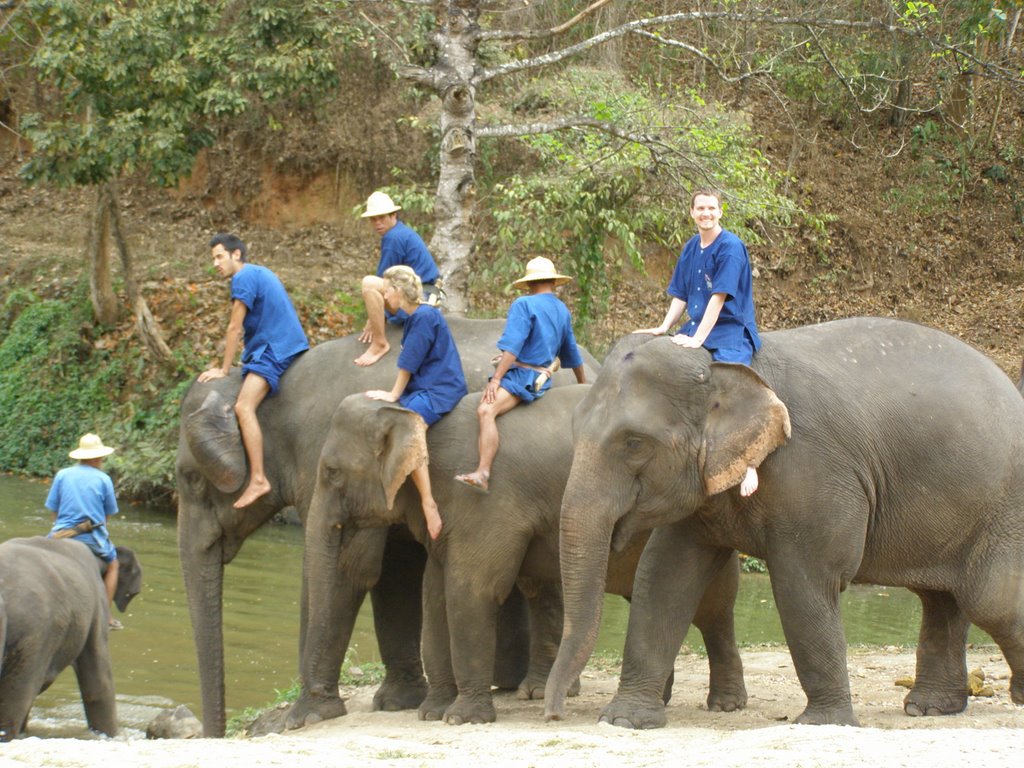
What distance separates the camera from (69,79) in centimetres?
1998

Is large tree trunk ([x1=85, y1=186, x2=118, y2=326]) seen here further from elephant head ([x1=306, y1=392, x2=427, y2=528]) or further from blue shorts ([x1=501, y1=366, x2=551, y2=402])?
blue shorts ([x1=501, y1=366, x2=551, y2=402])

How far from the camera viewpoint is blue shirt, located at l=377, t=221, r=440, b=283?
10.4m

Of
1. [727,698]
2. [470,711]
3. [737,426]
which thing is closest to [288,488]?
[470,711]

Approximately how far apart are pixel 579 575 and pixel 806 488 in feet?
3.97

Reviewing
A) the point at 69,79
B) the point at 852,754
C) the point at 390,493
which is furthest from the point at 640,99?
the point at 852,754

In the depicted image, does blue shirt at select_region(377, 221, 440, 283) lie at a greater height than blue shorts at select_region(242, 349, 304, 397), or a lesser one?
greater

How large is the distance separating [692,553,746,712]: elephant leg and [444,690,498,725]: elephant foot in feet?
4.42

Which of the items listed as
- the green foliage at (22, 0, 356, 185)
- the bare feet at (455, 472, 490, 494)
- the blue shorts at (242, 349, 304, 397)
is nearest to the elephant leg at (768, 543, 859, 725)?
the bare feet at (455, 472, 490, 494)

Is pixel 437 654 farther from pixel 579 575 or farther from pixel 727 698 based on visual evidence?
pixel 579 575

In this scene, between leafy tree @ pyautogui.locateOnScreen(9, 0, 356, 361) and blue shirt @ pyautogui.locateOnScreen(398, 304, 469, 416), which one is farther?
leafy tree @ pyautogui.locateOnScreen(9, 0, 356, 361)

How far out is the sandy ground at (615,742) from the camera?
553cm

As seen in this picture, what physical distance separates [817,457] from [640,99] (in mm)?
10584

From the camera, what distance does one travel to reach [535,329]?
877 centimetres

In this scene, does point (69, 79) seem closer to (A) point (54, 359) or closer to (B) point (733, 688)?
(A) point (54, 359)
